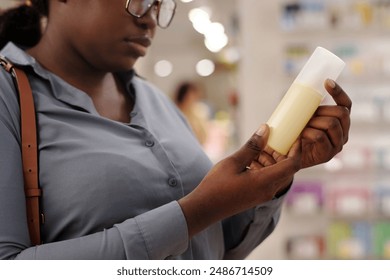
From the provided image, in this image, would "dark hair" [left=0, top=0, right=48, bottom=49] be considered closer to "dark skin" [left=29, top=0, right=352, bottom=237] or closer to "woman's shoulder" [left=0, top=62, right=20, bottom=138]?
"dark skin" [left=29, top=0, right=352, bottom=237]

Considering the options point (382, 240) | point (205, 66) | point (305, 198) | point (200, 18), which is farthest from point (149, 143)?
Answer: point (205, 66)

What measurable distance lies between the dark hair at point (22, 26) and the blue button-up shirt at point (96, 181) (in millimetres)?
157

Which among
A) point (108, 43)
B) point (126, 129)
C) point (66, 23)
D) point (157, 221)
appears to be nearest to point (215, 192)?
point (157, 221)

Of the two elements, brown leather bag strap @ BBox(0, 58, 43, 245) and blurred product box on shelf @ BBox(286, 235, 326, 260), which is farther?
blurred product box on shelf @ BBox(286, 235, 326, 260)

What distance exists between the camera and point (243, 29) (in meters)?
3.74

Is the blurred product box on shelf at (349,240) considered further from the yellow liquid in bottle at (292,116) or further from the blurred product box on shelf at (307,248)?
the yellow liquid in bottle at (292,116)

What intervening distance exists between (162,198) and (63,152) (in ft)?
0.72

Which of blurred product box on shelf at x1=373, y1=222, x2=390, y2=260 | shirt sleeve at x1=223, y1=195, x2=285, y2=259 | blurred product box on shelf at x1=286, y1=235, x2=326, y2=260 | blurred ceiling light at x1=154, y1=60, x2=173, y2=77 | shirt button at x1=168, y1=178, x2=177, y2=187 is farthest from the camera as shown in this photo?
blurred ceiling light at x1=154, y1=60, x2=173, y2=77

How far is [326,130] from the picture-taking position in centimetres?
103

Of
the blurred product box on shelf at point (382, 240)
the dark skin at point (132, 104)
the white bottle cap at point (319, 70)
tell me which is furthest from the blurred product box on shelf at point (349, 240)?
the white bottle cap at point (319, 70)

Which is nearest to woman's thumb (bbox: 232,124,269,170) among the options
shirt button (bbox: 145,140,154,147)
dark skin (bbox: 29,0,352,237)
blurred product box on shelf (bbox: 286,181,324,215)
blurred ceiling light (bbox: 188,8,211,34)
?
dark skin (bbox: 29,0,352,237)

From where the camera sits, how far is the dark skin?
93cm

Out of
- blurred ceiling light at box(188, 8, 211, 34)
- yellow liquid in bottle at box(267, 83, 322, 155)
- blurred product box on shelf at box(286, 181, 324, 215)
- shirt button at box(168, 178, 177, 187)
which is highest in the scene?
yellow liquid in bottle at box(267, 83, 322, 155)

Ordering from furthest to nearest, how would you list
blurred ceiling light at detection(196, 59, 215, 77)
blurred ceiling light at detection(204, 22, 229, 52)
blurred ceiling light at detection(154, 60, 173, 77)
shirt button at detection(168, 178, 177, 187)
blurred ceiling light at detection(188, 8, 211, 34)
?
blurred ceiling light at detection(196, 59, 215, 77) < blurred ceiling light at detection(154, 60, 173, 77) < blurred ceiling light at detection(204, 22, 229, 52) < blurred ceiling light at detection(188, 8, 211, 34) < shirt button at detection(168, 178, 177, 187)
